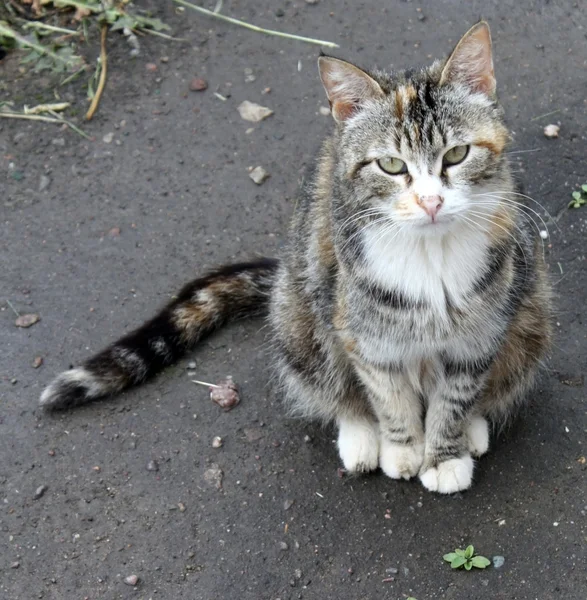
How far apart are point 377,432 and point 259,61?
108 inches

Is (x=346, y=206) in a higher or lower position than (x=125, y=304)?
higher

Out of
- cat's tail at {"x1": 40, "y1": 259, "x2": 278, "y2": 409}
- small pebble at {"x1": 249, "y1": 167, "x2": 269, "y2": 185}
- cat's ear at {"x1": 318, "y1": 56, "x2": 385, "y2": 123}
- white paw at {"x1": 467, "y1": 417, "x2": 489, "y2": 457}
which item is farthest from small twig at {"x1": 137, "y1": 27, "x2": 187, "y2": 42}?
white paw at {"x1": 467, "y1": 417, "x2": 489, "y2": 457}

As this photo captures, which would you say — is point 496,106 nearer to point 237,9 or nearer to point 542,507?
point 542,507

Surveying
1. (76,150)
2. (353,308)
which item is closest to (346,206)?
(353,308)

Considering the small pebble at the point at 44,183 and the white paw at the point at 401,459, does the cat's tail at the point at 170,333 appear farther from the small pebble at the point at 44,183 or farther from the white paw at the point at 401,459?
the small pebble at the point at 44,183

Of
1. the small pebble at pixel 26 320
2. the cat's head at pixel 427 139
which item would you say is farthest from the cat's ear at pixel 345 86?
the small pebble at pixel 26 320

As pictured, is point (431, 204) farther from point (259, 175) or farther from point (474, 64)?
point (259, 175)

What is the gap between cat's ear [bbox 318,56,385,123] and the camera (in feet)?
9.65

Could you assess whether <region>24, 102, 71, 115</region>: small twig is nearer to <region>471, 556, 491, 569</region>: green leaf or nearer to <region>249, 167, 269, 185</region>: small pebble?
<region>249, 167, 269, 185</region>: small pebble

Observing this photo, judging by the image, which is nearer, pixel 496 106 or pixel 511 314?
pixel 496 106

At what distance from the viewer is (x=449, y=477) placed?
12.0ft

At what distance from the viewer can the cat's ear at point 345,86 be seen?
294 centimetres

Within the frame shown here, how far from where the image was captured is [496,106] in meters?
3.01

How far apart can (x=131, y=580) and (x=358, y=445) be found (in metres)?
1.14
